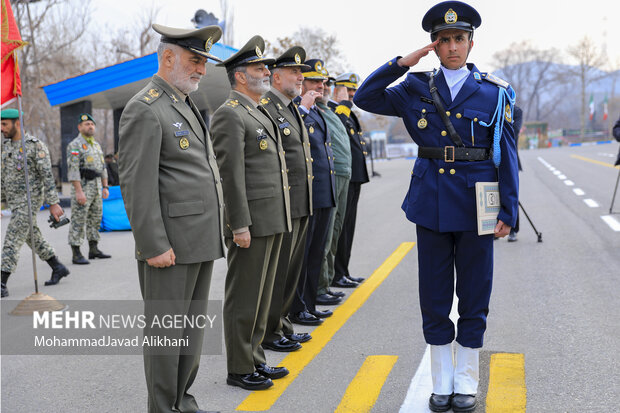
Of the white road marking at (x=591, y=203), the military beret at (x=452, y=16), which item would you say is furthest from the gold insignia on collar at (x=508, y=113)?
the white road marking at (x=591, y=203)

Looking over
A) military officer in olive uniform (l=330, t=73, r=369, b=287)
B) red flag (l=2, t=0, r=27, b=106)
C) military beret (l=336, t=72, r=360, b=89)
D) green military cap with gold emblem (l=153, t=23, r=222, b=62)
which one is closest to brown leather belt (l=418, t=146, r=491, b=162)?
green military cap with gold emblem (l=153, t=23, r=222, b=62)

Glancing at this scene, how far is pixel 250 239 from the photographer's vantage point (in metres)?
3.85

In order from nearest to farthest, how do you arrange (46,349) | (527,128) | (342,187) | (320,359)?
(320,359), (46,349), (342,187), (527,128)

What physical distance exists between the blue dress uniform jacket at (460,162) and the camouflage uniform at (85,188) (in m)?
6.31

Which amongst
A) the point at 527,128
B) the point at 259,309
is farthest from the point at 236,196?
the point at 527,128

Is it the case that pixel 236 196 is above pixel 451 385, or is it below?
above

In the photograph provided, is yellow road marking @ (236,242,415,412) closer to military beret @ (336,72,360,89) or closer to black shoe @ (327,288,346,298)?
black shoe @ (327,288,346,298)

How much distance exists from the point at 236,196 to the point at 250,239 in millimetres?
284

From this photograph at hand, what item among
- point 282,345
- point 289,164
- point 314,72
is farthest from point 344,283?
point 289,164

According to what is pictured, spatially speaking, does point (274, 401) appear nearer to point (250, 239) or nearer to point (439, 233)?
point (250, 239)

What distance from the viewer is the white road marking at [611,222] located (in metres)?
9.58

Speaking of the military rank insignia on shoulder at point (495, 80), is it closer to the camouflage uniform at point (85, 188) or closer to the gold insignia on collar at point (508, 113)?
the gold insignia on collar at point (508, 113)

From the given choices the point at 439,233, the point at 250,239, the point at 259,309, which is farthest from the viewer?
the point at 259,309

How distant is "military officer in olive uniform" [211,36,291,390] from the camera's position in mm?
3793
